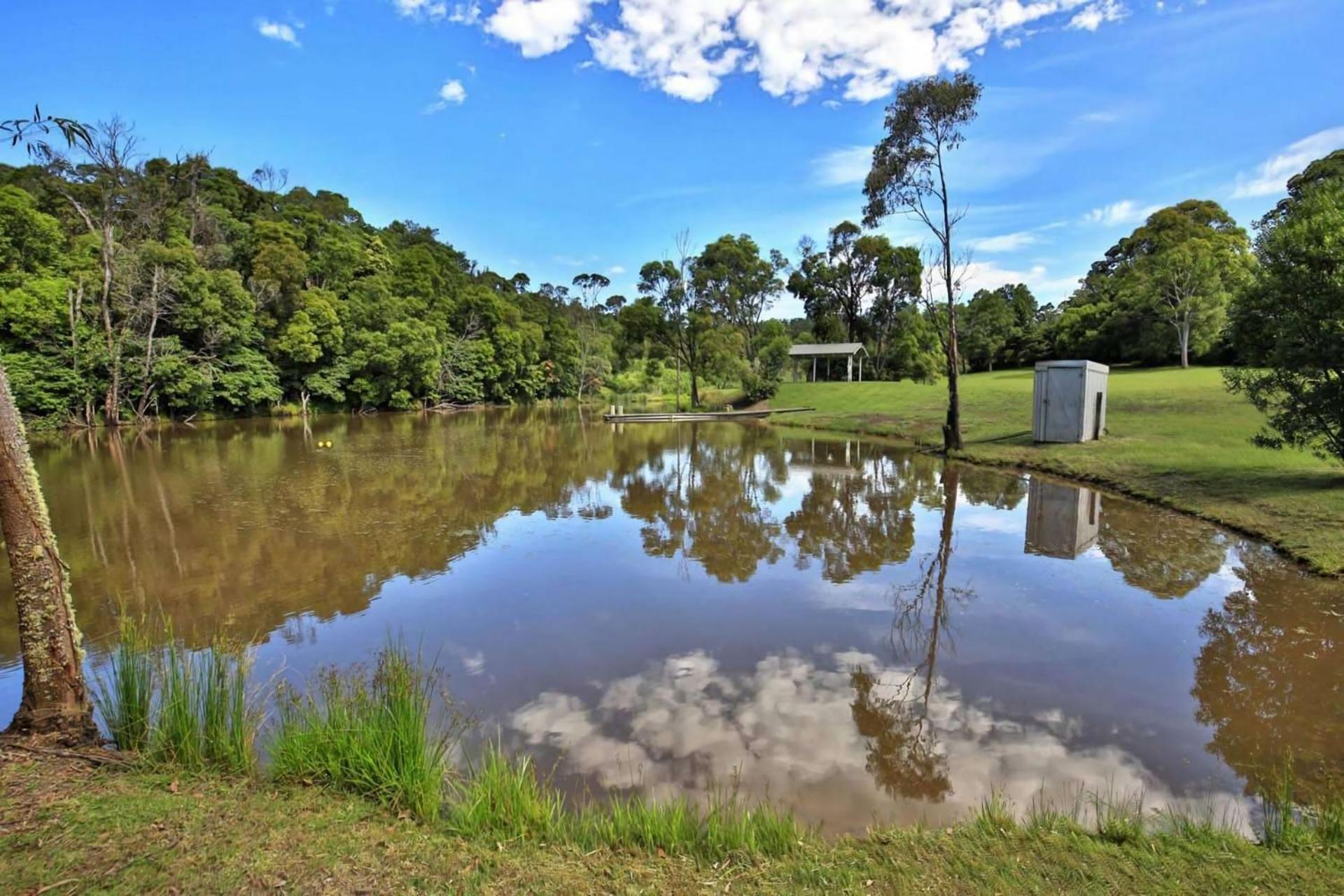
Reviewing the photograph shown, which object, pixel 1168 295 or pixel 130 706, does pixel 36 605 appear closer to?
pixel 130 706

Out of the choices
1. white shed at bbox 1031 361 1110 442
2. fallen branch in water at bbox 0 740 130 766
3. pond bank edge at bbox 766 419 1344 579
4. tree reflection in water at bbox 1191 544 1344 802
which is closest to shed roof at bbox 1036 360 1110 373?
white shed at bbox 1031 361 1110 442

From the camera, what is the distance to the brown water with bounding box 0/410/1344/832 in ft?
13.1

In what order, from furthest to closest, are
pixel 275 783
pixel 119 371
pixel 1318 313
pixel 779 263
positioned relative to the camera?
pixel 779 263, pixel 119 371, pixel 1318 313, pixel 275 783

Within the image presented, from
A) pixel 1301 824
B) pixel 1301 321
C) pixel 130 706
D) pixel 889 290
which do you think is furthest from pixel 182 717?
pixel 889 290

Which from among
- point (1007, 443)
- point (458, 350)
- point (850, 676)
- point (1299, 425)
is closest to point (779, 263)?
point (458, 350)

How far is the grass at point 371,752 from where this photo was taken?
308 centimetres

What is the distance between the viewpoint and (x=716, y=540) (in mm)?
9719

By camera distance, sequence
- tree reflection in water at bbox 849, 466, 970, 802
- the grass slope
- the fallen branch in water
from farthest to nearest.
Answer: tree reflection in water at bbox 849, 466, 970, 802, the fallen branch in water, the grass slope

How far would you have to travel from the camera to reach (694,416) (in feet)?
116

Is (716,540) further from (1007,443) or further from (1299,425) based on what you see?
(1007,443)

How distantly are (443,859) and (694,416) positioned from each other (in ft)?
108

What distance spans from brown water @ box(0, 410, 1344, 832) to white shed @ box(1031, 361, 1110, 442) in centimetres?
392

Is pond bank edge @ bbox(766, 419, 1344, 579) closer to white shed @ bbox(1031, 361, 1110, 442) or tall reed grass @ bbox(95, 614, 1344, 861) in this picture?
white shed @ bbox(1031, 361, 1110, 442)

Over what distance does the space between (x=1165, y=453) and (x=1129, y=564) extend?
26.1 ft
